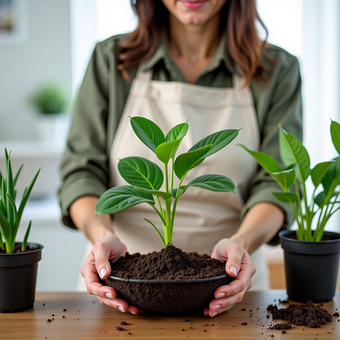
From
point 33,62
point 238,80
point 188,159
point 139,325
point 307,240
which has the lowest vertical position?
point 139,325

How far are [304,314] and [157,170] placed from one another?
41cm

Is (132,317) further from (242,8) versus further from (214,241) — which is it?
(242,8)

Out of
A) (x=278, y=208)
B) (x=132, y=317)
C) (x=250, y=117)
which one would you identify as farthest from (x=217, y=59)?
(x=132, y=317)

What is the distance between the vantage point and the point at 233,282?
2.97 ft

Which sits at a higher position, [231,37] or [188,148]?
[231,37]

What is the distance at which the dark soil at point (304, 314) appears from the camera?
90 centimetres

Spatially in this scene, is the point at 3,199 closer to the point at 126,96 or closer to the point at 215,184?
the point at 215,184

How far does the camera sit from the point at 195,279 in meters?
0.85

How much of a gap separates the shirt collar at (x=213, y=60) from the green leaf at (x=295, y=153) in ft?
1.79

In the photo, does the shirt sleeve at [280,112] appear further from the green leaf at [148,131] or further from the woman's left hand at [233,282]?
the green leaf at [148,131]

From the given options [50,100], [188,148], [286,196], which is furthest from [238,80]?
[50,100]

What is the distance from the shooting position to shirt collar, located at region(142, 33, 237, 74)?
1.49m

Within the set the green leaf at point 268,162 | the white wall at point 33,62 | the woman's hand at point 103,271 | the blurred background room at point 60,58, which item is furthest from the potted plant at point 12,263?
the white wall at point 33,62

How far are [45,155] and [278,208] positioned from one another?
1941mm
